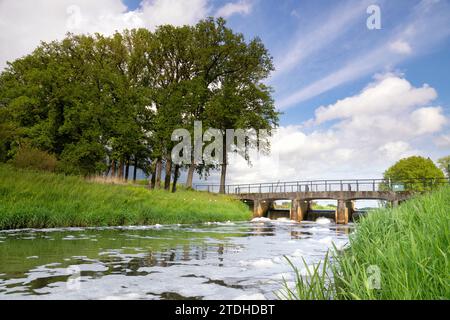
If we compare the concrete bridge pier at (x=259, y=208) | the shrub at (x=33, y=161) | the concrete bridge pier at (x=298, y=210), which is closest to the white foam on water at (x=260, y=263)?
the shrub at (x=33, y=161)

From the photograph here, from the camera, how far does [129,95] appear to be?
32750 mm

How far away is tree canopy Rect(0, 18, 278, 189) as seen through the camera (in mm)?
29797

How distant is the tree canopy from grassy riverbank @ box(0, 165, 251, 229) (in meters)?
10.1

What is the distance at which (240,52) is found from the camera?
39750mm

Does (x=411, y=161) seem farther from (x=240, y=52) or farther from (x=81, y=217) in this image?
(x=81, y=217)

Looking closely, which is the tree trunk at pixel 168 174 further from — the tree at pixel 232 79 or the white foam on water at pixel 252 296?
the white foam on water at pixel 252 296

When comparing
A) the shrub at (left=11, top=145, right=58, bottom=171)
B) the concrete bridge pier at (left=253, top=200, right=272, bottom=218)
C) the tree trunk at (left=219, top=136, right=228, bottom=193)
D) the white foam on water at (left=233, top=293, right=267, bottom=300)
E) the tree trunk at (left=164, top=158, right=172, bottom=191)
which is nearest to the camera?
the white foam on water at (left=233, top=293, right=267, bottom=300)

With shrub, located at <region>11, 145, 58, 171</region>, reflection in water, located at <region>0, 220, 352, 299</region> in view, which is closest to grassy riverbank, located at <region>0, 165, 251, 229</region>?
reflection in water, located at <region>0, 220, 352, 299</region>

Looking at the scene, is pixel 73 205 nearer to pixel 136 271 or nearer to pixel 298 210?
pixel 136 271

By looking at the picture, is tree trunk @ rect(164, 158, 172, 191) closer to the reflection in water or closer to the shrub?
the shrub

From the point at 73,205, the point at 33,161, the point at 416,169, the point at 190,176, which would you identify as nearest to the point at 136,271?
the point at 73,205

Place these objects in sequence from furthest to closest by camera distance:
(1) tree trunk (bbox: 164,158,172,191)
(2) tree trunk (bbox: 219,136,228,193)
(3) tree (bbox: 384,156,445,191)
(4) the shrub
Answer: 1. (3) tree (bbox: 384,156,445,191)
2. (2) tree trunk (bbox: 219,136,228,193)
3. (1) tree trunk (bbox: 164,158,172,191)
4. (4) the shrub

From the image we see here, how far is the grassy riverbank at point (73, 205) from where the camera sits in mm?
12547
